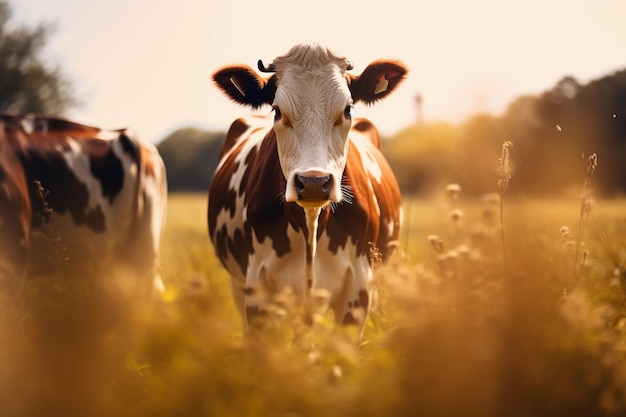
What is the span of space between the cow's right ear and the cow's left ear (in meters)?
0.55

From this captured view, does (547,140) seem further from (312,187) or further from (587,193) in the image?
(312,187)

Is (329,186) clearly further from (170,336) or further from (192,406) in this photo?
(192,406)

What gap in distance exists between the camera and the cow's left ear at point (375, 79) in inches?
201

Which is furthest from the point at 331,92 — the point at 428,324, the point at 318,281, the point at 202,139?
the point at 202,139

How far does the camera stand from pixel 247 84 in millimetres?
5062

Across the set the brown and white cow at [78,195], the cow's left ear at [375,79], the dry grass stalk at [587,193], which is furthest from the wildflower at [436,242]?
the brown and white cow at [78,195]

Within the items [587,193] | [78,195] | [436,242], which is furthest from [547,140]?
[78,195]

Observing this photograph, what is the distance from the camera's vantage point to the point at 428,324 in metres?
2.84

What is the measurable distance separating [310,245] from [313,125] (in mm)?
803

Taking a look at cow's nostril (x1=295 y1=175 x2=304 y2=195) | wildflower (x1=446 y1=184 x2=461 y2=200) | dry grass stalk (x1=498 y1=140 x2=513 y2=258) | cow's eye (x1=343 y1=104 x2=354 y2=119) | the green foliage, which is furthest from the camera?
the green foliage

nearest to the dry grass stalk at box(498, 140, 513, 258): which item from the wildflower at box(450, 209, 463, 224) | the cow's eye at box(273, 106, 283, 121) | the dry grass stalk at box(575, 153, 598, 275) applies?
the wildflower at box(450, 209, 463, 224)

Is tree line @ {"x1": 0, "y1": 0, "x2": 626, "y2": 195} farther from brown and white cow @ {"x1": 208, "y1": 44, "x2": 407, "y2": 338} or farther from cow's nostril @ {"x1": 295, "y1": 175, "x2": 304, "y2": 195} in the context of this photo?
cow's nostril @ {"x1": 295, "y1": 175, "x2": 304, "y2": 195}

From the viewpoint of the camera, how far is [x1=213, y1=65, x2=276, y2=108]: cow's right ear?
16.5 ft

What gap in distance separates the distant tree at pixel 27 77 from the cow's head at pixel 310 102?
83.2ft
